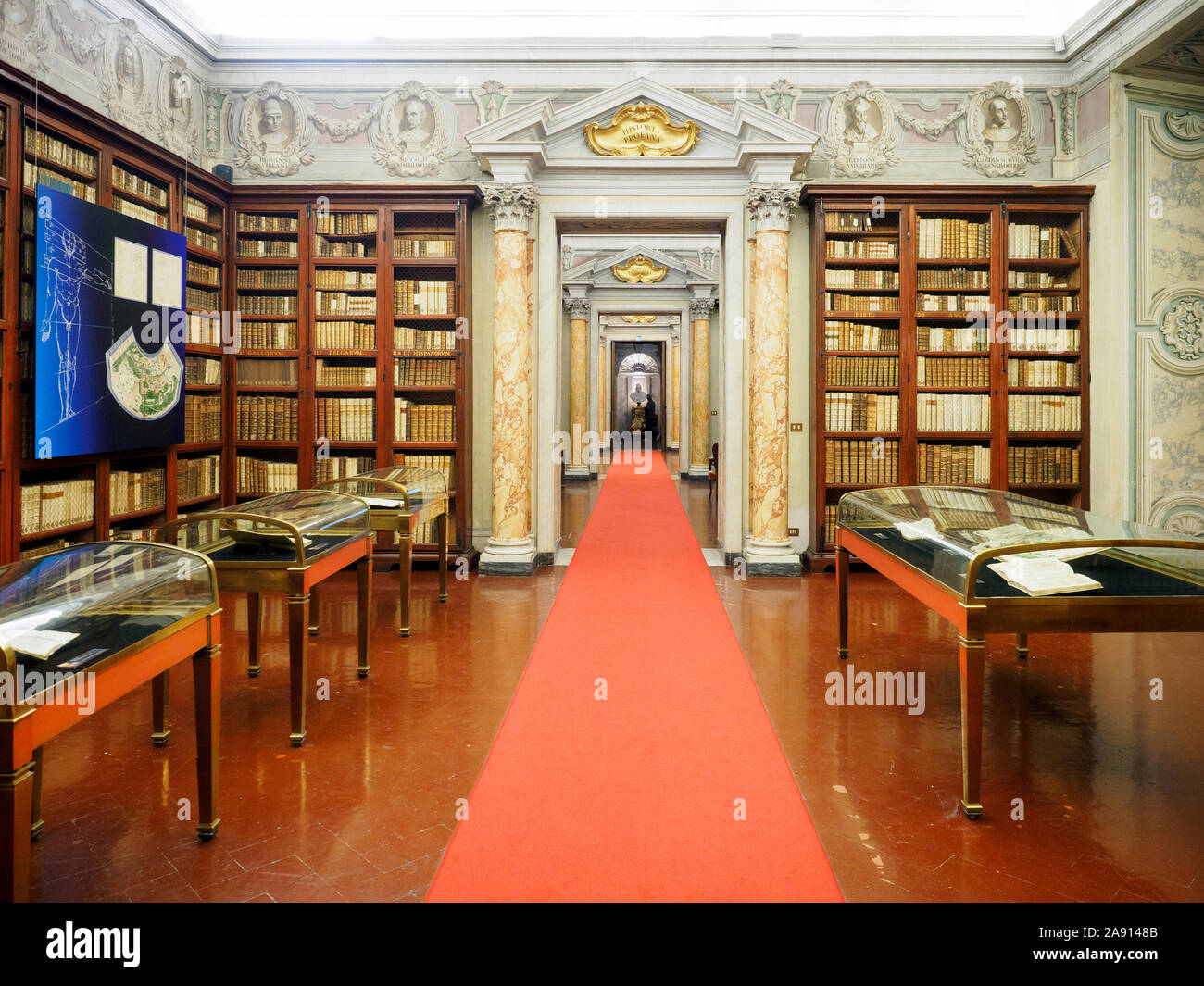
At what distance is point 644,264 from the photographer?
52.9 feet

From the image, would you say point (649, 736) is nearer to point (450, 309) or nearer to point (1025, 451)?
point (450, 309)

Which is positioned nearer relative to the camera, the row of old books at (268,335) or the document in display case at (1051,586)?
the document in display case at (1051,586)

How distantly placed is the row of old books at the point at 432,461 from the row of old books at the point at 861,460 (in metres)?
3.50

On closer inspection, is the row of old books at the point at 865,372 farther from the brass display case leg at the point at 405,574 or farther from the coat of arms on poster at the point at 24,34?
the coat of arms on poster at the point at 24,34

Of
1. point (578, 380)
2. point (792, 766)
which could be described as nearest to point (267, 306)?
point (792, 766)

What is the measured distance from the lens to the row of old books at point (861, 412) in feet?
23.9

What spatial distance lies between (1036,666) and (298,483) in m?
6.08

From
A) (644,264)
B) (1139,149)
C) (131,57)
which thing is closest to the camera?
(131,57)

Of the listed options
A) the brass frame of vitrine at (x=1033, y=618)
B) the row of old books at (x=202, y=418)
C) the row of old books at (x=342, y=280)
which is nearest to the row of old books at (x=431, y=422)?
the row of old books at (x=342, y=280)

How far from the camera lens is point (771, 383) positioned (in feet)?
23.1

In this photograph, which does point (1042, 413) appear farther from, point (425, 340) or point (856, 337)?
point (425, 340)

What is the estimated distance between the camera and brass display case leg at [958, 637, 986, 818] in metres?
2.72

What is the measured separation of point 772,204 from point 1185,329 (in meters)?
3.71

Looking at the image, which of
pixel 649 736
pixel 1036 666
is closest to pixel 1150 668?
pixel 1036 666
